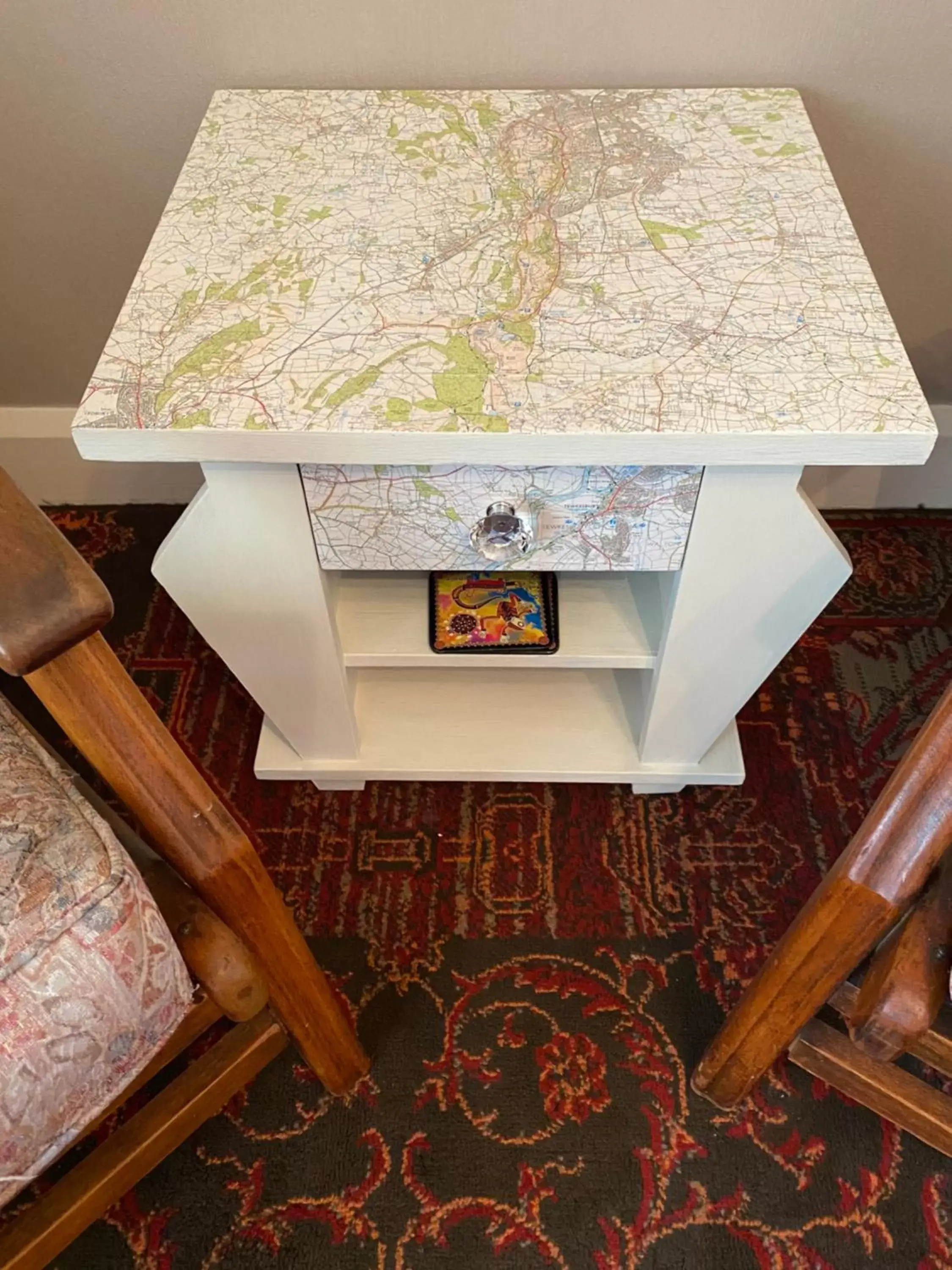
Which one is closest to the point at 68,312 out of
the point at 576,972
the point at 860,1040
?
the point at 576,972

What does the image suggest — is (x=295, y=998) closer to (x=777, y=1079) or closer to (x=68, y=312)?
(x=777, y=1079)

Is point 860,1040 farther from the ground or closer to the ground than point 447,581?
closer to the ground

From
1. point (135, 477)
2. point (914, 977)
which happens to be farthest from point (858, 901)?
point (135, 477)

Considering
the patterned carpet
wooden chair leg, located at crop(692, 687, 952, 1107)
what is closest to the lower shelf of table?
the patterned carpet

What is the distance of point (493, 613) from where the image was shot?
1008 mm

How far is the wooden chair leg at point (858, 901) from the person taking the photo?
603 mm

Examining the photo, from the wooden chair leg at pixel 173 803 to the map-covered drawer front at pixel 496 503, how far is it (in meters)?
0.25

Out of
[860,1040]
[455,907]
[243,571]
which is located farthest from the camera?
[455,907]

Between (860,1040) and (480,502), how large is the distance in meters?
0.52

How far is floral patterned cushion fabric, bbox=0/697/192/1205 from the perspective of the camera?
1.93 feet

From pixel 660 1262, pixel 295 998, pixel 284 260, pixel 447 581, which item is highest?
pixel 284 260

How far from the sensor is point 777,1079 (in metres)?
0.99

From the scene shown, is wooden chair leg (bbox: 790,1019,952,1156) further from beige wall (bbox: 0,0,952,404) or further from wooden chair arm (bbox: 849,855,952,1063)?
beige wall (bbox: 0,0,952,404)

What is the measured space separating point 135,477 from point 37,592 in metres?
0.98
